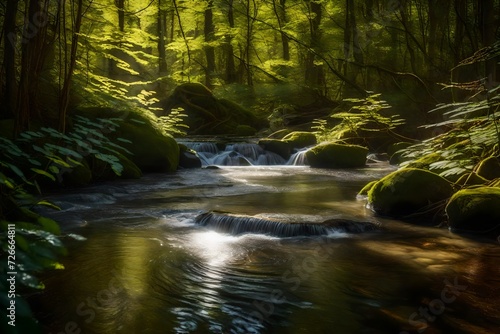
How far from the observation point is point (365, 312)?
3164 mm

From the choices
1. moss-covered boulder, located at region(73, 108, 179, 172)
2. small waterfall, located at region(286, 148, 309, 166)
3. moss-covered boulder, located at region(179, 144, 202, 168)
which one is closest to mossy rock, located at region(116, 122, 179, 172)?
moss-covered boulder, located at region(73, 108, 179, 172)

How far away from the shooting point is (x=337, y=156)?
14.1m

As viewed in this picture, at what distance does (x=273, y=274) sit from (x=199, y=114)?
18.3 m

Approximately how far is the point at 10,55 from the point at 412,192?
21.9ft

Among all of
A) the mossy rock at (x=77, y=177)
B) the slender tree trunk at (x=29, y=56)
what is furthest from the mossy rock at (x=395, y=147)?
the slender tree trunk at (x=29, y=56)

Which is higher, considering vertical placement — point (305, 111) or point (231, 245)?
point (305, 111)

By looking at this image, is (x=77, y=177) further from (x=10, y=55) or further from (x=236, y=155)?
(x=236, y=155)

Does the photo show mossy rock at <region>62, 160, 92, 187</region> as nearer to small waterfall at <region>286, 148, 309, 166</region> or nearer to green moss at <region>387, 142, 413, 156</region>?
small waterfall at <region>286, 148, 309, 166</region>

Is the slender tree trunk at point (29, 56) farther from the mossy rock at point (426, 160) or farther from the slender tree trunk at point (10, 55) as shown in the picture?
the mossy rock at point (426, 160)

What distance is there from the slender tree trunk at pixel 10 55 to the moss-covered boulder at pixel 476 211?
19.8 feet

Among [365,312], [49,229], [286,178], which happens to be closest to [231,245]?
[365,312]

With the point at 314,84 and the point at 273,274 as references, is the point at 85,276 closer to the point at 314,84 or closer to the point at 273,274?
the point at 273,274

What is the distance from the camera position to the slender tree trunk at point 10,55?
555 centimetres

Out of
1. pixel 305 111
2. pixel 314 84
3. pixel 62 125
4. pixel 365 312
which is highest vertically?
pixel 314 84
